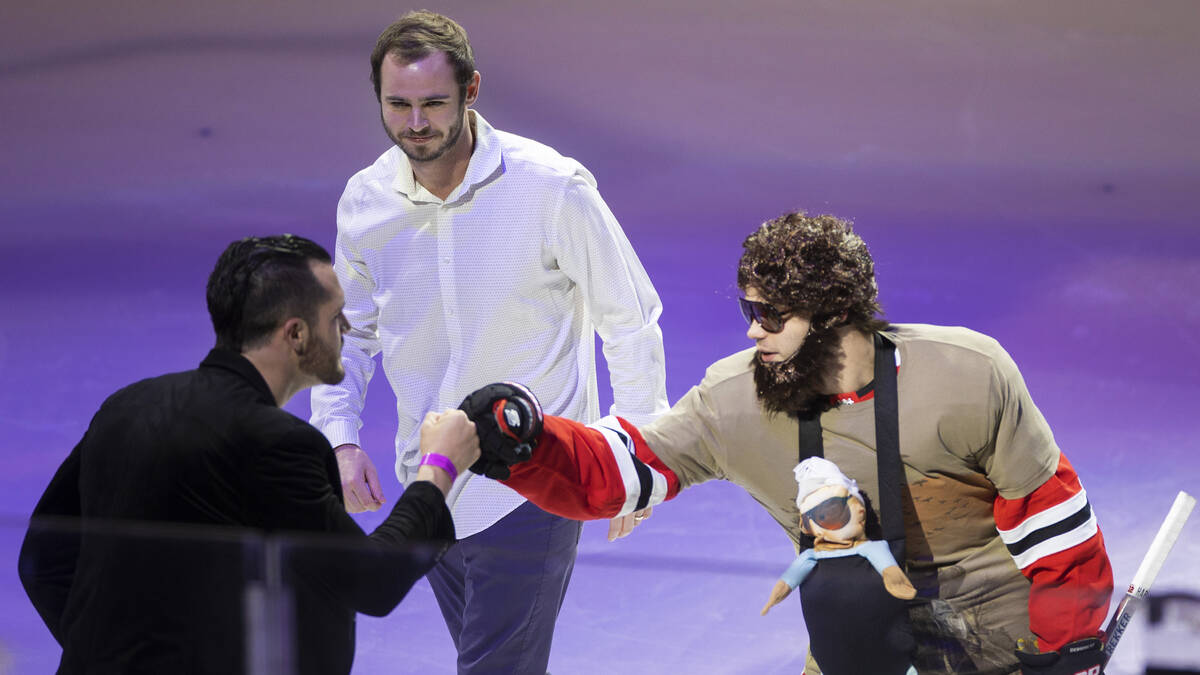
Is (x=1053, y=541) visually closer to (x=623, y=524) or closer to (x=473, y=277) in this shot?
(x=623, y=524)

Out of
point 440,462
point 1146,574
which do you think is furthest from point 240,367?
point 1146,574

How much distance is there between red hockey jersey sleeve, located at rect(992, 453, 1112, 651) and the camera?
2.19m

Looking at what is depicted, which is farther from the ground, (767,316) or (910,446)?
(767,316)

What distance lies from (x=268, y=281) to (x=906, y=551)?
1.19 metres

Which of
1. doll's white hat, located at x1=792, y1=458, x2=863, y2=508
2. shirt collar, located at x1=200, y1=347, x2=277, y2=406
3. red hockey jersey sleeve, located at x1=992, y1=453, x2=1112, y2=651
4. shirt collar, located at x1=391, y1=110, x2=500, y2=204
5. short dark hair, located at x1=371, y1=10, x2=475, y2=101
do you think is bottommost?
red hockey jersey sleeve, located at x1=992, y1=453, x2=1112, y2=651

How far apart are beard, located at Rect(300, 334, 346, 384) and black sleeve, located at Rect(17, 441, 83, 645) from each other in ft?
1.21

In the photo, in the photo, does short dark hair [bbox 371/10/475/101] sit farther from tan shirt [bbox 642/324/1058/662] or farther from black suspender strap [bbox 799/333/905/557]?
black suspender strap [bbox 799/333/905/557]

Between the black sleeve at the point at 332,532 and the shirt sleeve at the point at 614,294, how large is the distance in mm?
1016

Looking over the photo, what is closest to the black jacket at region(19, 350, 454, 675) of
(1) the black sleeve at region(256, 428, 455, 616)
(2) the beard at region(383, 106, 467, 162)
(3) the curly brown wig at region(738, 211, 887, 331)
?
(1) the black sleeve at region(256, 428, 455, 616)

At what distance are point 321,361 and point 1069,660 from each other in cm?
130

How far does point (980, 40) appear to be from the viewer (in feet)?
20.6

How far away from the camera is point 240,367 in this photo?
6.36 feet

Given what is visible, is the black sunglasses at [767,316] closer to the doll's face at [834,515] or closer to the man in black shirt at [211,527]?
the doll's face at [834,515]

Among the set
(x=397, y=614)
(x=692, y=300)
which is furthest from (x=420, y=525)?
(x=692, y=300)
